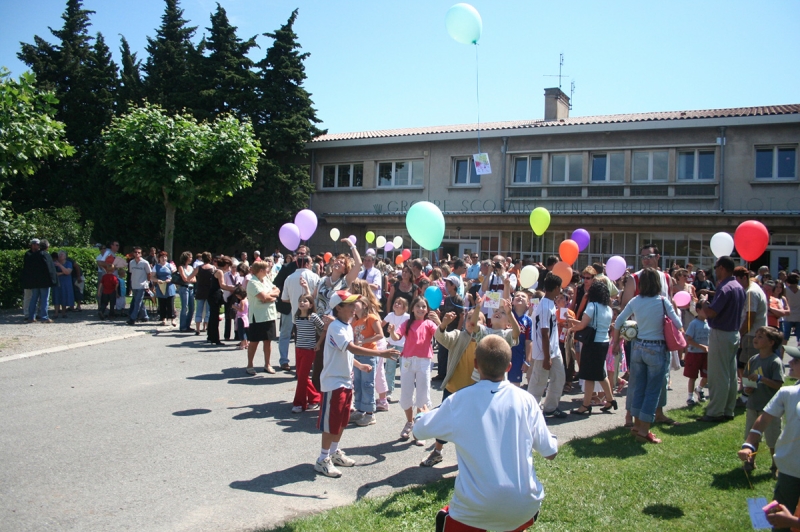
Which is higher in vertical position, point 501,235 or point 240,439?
point 501,235

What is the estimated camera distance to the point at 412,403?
21.7 feet

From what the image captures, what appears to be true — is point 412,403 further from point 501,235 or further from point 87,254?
point 501,235

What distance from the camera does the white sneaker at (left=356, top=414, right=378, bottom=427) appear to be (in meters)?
7.04

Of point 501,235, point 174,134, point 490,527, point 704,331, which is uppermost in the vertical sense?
point 174,134

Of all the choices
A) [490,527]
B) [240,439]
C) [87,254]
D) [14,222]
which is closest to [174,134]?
[87,254]

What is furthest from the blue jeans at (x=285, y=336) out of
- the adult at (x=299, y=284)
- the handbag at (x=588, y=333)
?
the handbag at (x=588, y=333)

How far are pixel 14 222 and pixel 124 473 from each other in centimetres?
1512

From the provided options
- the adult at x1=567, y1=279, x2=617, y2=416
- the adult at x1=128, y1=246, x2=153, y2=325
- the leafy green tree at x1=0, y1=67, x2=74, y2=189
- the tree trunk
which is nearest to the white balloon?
the adult at x1=567, y1=279, x2=617, y2=416

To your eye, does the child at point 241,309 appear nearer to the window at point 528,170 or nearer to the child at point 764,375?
the child at point 764,375

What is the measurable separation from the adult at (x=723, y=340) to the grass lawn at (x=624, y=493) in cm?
85

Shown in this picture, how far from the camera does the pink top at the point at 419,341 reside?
21.0ft

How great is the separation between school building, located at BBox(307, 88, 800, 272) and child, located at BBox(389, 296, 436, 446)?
15.6m

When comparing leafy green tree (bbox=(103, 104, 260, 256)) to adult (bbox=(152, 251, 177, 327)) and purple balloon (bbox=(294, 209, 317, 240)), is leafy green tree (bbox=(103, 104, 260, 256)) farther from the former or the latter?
purple balloon (bbox=(294, 209, 317, 240))

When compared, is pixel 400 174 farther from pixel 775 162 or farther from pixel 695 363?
pixel 695 363
